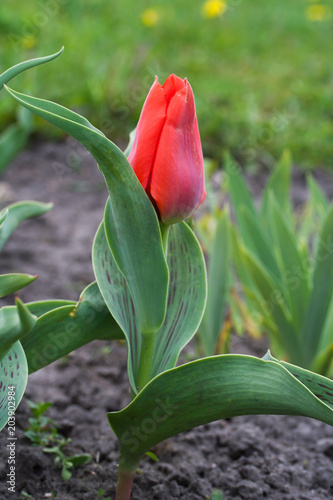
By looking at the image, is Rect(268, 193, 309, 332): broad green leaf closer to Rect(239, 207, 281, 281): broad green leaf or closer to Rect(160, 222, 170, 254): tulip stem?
Rect(239, 207, 281, 281): broad green leaf

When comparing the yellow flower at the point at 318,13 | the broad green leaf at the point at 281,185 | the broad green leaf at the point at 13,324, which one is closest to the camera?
the broad green leaf at the point at 13,324

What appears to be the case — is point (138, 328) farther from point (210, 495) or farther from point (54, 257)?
point (54, 257)

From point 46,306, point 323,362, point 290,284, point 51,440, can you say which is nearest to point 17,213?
point 46,306

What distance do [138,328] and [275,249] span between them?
0.77m

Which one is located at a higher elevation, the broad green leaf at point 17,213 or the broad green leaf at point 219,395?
the broad green leaf at point 17,213

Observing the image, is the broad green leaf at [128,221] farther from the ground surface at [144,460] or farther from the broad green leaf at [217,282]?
the broad green leaf at [217,282]

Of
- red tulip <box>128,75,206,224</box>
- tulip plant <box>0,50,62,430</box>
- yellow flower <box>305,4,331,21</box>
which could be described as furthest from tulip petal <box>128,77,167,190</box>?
yellow flower <box>305,4,331,21</box>

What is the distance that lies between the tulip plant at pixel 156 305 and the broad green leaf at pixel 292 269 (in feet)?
1.97

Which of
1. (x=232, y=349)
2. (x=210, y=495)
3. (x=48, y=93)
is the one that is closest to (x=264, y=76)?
(x=48, y=93)

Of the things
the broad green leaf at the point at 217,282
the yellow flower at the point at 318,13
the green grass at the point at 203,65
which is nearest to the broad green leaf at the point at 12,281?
the broad green leaf at the point at 217,282

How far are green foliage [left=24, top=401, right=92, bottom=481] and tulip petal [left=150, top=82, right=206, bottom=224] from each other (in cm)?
57

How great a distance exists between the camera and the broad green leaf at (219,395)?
2.67 feet

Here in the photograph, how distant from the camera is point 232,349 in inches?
74.0

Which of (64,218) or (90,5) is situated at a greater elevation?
(90,5)
